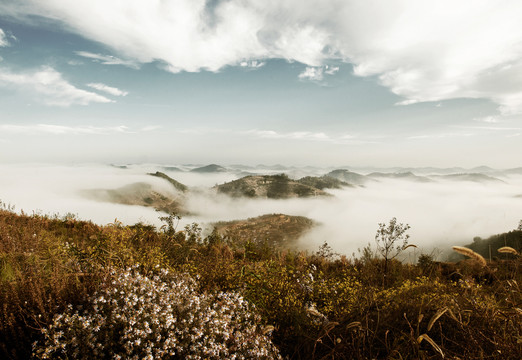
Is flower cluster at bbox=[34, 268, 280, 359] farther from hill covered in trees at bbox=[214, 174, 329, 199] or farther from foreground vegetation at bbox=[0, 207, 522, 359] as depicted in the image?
hill covered in trees at bbox=[214, 174, 329, 199]

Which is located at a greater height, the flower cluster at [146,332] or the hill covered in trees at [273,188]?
the flower cluster at [146,332]

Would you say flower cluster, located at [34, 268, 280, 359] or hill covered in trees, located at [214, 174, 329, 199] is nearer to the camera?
flower cluster, located at [34, 268, 280, 359]

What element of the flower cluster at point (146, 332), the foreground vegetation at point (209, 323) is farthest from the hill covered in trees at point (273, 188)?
the flower cluster at point (146, 332)

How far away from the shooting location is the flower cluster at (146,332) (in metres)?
2.38

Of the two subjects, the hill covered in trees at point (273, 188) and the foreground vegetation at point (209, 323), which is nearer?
Answer: the foreground vegetation at point (209, 323)

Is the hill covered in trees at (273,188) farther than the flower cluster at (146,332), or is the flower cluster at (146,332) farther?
the hill covered in trees at (273,188)

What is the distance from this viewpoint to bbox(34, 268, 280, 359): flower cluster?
7.79 ft

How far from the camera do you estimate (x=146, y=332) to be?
2.42 m

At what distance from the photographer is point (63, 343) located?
237 centimetres

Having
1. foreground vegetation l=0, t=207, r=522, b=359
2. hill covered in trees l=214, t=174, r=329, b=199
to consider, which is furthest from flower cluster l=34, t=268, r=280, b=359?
hill covered in trees l=214, t=174, r=329, b=199

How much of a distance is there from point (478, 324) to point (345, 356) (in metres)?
1.75

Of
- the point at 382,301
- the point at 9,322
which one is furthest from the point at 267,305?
the point at 9,322

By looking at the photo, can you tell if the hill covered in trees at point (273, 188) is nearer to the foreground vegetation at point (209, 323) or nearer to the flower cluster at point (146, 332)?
the foreground vegetation at point (209, 323)

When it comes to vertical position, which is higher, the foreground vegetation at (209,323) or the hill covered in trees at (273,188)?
the foreground vegetation at (209,323)
